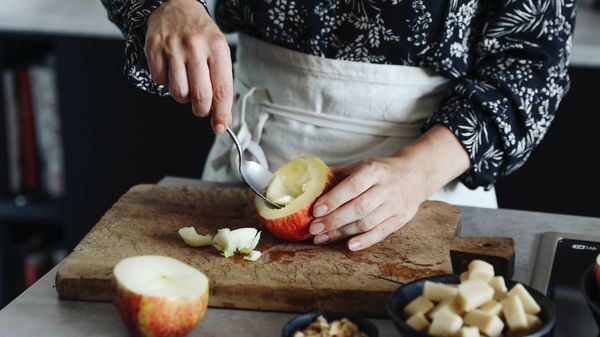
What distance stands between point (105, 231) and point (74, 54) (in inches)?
49.8

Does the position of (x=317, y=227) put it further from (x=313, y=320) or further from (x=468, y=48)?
(x=468, y=48)

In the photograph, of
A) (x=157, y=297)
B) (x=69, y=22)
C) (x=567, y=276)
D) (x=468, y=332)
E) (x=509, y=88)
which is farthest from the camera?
(x=69, y=22)

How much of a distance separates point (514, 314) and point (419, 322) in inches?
3.4

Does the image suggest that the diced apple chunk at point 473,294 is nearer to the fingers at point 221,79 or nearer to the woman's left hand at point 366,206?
the woman's left hand at point 366,206

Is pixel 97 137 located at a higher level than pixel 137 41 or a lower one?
lower

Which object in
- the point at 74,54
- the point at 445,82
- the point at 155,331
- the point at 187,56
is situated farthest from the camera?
the point at 74,54

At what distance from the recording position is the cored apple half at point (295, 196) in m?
1.12

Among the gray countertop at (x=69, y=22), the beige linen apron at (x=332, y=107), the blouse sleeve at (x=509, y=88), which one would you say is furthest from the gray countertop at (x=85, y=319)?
Answer: the gray countertop at (x=69, y=22)

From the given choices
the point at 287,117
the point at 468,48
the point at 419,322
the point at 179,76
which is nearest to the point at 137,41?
the point at 179,76

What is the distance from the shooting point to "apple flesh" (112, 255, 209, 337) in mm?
890

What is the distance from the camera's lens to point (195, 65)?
1071 mm

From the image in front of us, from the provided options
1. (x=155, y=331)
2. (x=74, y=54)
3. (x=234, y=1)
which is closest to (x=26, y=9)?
(x=74, y=54)

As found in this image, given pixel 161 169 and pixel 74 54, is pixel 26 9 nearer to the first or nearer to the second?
pixel 74 54

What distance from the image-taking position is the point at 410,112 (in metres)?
1.38
